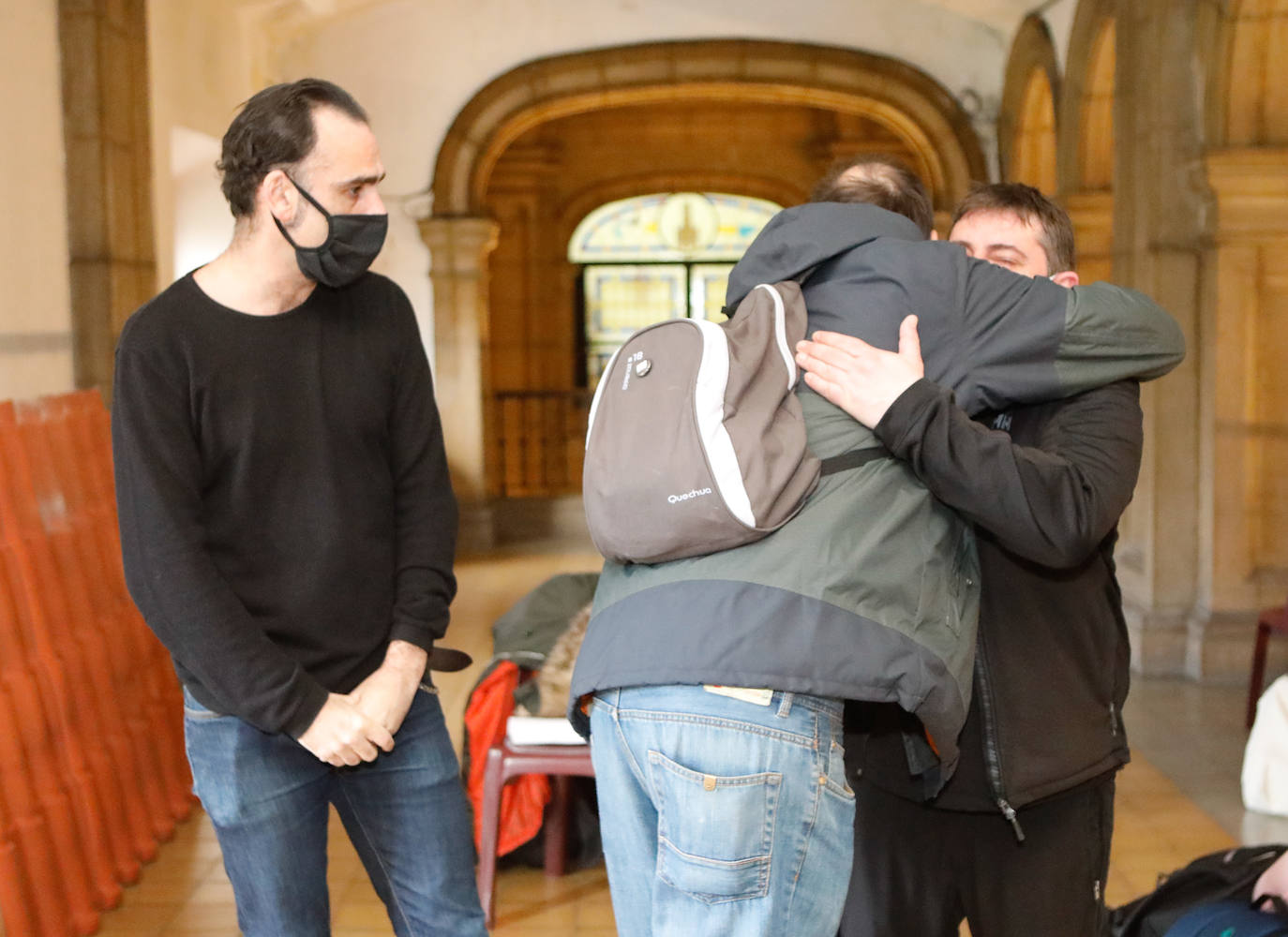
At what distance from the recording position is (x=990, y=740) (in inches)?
65.1

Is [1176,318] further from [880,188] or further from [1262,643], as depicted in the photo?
[880,188]

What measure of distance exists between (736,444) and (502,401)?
38.4ft

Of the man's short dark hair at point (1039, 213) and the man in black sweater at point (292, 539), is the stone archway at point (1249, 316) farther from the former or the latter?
the man in black sweater at point (292, 539)

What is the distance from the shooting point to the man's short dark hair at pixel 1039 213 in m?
1.79

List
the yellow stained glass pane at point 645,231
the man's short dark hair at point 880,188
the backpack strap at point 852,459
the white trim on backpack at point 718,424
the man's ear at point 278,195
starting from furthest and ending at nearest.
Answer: the yellow stained glass pane at point 645,231, the man's ear at point 278,195, the man's short dark hair at point 880,188, the backpack strap at point 852,459, the white trim on backpack at point 718,424

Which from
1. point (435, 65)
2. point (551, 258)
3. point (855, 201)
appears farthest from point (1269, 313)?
point (551, 258)

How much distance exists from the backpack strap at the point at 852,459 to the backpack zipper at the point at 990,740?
1.14ft

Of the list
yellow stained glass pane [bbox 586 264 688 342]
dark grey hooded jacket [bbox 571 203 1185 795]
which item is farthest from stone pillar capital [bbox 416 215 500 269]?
dark grey hooded jacket [bbox 571 203 1185 795]

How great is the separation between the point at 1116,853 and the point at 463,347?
21.9 ft

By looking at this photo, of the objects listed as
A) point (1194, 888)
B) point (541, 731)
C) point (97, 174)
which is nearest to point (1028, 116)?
point (97, 174)

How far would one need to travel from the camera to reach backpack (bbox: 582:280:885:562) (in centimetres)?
133

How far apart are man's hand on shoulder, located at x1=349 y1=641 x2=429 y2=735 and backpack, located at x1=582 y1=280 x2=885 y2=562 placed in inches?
21.6

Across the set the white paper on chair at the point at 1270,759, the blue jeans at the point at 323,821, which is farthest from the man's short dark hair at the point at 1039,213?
the white paper on chair at the point at 1270,759

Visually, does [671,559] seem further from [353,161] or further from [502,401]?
[502,401]
